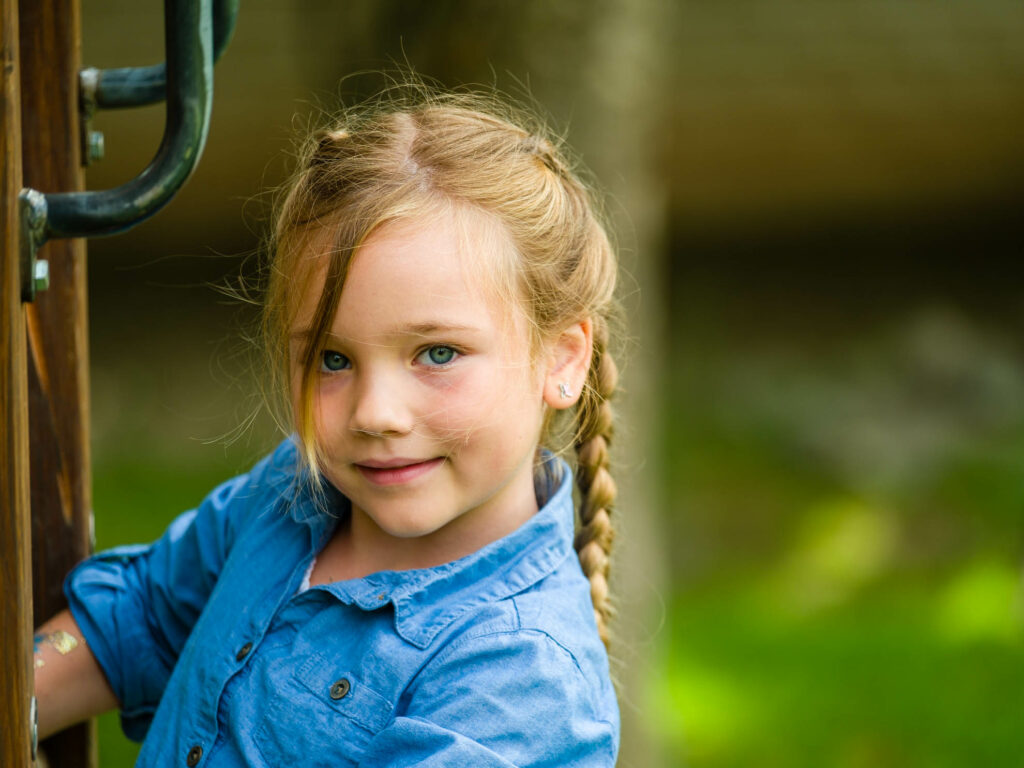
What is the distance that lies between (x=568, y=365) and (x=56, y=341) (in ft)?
1.96

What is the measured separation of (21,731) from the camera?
3.67 feet

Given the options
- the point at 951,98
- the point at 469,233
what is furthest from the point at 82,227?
the point at 951,98

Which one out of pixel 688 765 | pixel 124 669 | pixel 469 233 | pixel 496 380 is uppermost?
pixel 469 233

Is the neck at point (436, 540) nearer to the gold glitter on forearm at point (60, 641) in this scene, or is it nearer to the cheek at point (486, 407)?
the cheek at point (486, 407)

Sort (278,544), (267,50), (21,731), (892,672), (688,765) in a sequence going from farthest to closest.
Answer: (267,50)
(892,672)
(688,765)
(278,544)
(21,731)

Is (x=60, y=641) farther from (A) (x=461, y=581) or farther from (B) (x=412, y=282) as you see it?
(B) (x=412, y=282)

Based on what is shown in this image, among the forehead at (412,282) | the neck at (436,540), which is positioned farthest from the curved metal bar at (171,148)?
the neck at (436,540)

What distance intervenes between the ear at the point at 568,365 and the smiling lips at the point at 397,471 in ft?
0.63

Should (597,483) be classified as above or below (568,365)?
below

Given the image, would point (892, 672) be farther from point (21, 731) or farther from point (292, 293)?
point (21, 731)

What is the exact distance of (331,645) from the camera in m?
1.42

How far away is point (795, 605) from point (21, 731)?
361 centimetres

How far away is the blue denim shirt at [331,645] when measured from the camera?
1.29 metres

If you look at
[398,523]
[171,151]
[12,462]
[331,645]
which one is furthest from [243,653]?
[171,151]
